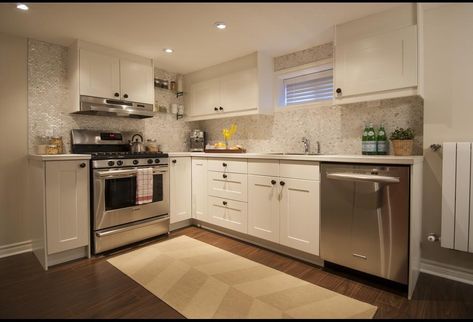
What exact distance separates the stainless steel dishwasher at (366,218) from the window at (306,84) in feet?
3.79

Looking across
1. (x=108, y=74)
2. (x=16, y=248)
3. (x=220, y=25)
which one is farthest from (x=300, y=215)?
(x=16, y=248)

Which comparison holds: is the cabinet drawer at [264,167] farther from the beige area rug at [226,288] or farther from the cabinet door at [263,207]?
the beige area rug at [226,288]

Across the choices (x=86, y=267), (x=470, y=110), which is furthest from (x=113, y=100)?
(x=470, y=110)

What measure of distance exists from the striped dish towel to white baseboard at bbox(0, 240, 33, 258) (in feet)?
3.97

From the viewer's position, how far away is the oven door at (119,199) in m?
2.60

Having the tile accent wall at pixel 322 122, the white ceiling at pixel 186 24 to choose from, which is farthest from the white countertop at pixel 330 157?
the white ceiling at pixel 186 24

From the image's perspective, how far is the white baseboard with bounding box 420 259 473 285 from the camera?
207 cm

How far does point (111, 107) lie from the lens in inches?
117

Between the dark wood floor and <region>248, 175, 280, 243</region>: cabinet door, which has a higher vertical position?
<region>248, 175, 280, 243</region>: cabinet door

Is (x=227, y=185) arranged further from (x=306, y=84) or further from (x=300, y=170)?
(x=306, y=84)

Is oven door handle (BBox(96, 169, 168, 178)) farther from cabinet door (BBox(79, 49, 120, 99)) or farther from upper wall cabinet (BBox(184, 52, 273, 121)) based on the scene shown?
upper wall cabinet (BBox(184, 52, 273, 121))

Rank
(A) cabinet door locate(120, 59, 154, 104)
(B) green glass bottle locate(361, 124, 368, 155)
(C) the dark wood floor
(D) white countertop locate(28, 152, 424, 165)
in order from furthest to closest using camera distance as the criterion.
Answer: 1. (A) cabinet door locate(120, 59, 154, 104)
2. (B) green glass bottle locate(361, 124, 368, 155)
3. (D) white countertop locate(28, 152, 424, 165)
4. (C) the dark wood floor

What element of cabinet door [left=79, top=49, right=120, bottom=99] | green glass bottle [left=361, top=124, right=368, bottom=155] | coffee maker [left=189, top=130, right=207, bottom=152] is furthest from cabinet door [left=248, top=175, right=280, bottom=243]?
cabinet door [left=79, top=49, right=120, bottom=99]

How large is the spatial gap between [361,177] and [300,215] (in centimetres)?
68
